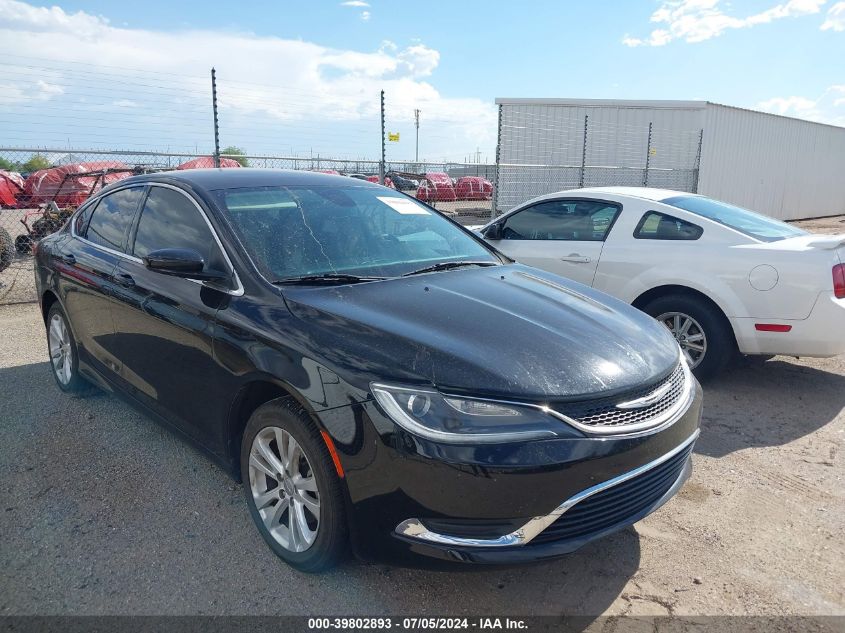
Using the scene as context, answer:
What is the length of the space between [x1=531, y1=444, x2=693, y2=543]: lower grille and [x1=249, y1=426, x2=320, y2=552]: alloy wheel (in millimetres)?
934

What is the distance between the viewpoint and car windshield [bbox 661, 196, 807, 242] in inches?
197

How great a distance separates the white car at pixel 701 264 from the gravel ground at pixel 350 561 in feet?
2.56

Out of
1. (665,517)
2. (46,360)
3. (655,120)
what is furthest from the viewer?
(655,120)

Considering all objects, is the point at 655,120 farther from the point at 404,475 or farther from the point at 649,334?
the point at 404,475

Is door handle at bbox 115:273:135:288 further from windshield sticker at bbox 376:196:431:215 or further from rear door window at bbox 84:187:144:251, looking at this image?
windshield sticker at bbox 376:196:431:215

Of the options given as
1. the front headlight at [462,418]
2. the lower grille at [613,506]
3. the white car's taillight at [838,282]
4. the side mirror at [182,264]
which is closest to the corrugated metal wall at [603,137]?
the white car's taillight at [838,282]

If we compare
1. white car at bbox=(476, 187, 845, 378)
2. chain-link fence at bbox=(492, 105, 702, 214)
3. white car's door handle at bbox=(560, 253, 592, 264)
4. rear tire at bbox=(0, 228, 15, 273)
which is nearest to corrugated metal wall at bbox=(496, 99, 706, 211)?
chain-link fence at bbox=(492, 105, 702, 214)

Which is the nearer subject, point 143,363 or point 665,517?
point 665,517

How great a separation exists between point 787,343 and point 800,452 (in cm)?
100

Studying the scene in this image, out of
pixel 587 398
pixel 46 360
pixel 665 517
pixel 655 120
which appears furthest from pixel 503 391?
pixel 655 120

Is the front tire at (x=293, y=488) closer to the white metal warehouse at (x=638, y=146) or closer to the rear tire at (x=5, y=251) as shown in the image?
the rear tire at (x=5, y=251)

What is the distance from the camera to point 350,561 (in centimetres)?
258

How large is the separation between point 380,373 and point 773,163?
2507cm

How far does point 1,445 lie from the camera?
3855 mm
